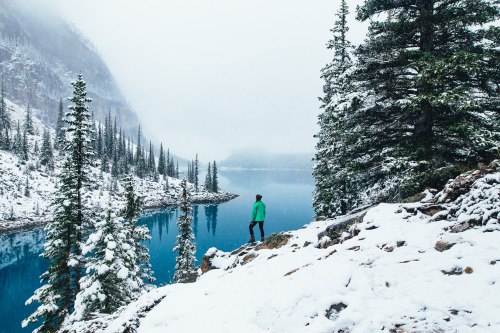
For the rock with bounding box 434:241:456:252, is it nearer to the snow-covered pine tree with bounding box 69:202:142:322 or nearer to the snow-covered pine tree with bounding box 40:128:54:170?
the snow-covered pine tree with bounding box 69:202:142:322

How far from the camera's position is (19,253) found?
41.2 meters

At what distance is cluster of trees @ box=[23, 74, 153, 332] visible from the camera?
1266 cm

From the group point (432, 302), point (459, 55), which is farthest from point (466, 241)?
point (459, 55)

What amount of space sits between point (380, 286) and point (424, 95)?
688 cm

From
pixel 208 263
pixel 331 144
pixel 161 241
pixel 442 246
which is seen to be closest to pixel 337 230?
pixel 442 246

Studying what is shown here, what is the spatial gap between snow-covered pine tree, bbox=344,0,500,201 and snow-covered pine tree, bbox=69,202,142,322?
12569 millimetres

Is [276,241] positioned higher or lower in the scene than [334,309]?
lower

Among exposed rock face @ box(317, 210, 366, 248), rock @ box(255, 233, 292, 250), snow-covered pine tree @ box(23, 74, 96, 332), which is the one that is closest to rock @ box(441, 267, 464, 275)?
exposed rock face @ box(317, 210, 366, 248)

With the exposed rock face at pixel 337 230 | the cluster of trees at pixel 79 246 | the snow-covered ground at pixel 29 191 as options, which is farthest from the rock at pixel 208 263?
the snow-covered ground at pixel 29 191

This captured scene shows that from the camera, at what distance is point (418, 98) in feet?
26.0

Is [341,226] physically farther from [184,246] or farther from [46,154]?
[46,154]

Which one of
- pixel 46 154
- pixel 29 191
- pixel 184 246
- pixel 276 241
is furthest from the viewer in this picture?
pixel 46 154

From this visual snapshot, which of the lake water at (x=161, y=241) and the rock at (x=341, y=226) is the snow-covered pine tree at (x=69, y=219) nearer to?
the lake water at (x=161, y=241)

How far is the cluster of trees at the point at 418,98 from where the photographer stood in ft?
25.4
